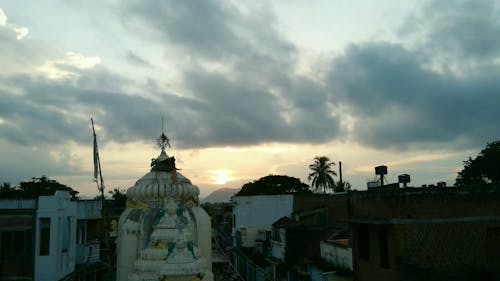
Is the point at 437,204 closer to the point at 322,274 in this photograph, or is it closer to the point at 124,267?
the point at 322,274

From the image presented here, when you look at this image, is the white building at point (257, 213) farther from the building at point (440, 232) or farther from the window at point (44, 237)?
the building at point (440, 232)

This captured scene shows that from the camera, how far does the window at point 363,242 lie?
65.5ft

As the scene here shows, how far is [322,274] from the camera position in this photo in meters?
23.3

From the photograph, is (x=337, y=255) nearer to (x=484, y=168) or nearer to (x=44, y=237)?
(x=44, y=237)

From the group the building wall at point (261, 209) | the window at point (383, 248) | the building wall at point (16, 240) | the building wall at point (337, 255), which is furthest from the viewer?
the building wall at point (261, 209)

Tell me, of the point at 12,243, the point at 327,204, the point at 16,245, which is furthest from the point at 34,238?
the point at 327,204

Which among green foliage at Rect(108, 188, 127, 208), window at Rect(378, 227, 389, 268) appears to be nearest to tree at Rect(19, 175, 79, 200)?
Result: green foliage at Rect(108, 188, 127, 208)

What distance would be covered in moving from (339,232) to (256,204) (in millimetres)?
13786

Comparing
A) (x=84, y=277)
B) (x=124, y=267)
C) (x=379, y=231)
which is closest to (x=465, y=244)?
(x=379, y=231)

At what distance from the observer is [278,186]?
64.9 meters

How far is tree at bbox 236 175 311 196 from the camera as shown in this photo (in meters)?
64.4

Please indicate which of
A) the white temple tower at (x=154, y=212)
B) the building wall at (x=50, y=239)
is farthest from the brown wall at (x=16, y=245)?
the white temple tower at (x=154, y=212)

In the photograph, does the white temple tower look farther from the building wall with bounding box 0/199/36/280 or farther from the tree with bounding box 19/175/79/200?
the tree with bounding box 19/175/79/200

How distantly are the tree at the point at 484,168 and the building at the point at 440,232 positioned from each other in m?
28.3
